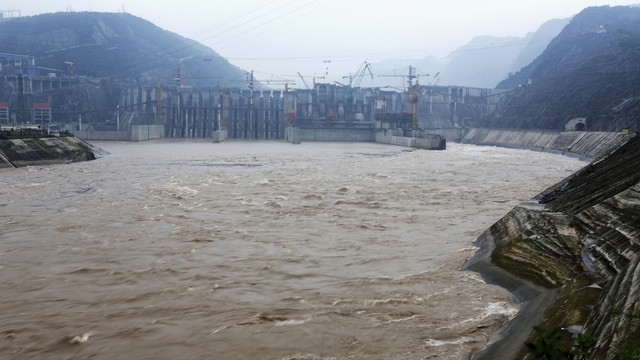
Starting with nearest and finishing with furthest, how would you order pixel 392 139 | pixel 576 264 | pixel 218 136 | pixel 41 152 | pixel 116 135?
1. pixel 576 264
2. pixel 41 152
3. pixel 116 135
4. pixel 392 139
5. pixel 218 136

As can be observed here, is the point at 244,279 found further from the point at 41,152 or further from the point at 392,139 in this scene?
the point at 392,139

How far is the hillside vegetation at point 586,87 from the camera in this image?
81.2m

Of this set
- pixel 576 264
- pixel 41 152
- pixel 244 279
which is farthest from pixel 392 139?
pixel 576 264

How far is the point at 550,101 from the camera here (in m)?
107

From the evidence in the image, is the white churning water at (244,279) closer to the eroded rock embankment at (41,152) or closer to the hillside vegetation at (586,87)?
the eroded rock embankment at (41,152)

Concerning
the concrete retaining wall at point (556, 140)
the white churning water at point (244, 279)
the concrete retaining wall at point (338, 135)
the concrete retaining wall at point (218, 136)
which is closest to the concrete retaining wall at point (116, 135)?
the concrete retaining wall at point (218, 136)

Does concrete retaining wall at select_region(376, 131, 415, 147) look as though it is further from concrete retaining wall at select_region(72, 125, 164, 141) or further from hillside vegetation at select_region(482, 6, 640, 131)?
concrete retaining wall at select_region(72, 125, 164, 141)

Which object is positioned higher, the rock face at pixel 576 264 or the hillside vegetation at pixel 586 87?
the hillside vegetation at pixel 586 87

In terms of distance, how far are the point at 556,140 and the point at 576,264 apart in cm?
8184

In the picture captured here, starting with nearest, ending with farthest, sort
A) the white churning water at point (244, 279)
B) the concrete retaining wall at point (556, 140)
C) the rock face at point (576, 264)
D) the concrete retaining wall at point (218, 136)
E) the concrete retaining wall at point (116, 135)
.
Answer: the rock face at point (576, 264) → the white churning water at point (244, 279) → the concrete retaining wall at point (556, 140) → the concrete retaining wall at point (116, 135) → the concrete retaining wall at point (218, 136)

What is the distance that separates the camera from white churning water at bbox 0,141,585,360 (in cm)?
884

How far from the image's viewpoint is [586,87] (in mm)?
100750

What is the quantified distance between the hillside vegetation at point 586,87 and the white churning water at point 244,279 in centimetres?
6251

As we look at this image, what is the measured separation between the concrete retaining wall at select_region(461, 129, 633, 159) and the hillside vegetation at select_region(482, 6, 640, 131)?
97.1 inches
